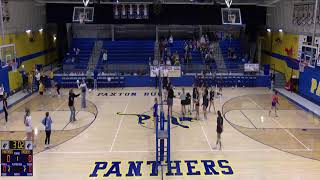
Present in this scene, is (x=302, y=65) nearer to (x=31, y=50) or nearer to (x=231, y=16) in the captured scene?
(x=231, y=16)

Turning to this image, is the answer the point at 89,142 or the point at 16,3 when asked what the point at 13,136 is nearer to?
the point at 89,142

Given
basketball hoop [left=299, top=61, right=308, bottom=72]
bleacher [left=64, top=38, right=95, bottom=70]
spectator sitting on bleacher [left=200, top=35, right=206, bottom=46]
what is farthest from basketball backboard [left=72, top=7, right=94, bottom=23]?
basketball hoop [left=299, top=61, right=308, bottom=72]

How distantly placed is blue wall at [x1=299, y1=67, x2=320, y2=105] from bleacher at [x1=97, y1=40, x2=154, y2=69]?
45.9 ft

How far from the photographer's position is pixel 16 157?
8477mm

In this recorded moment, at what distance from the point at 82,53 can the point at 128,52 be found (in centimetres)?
452

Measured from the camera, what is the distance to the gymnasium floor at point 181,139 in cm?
1309

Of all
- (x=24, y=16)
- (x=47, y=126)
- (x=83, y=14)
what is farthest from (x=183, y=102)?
(x=24, y=16)

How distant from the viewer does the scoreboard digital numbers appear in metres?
8.45

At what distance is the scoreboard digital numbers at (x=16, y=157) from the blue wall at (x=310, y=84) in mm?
19051

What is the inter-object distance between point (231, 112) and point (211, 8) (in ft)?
45.9

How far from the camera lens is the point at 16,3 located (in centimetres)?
2689

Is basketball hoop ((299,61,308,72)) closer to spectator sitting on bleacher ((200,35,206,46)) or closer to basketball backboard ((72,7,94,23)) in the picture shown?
spectator sitting on bleacher ((200,35,206,46))

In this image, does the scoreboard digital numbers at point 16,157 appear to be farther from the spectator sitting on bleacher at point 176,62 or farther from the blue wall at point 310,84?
the spectator sitting on bleacher at point 176,62

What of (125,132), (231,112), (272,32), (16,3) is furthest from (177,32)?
(125,132)
